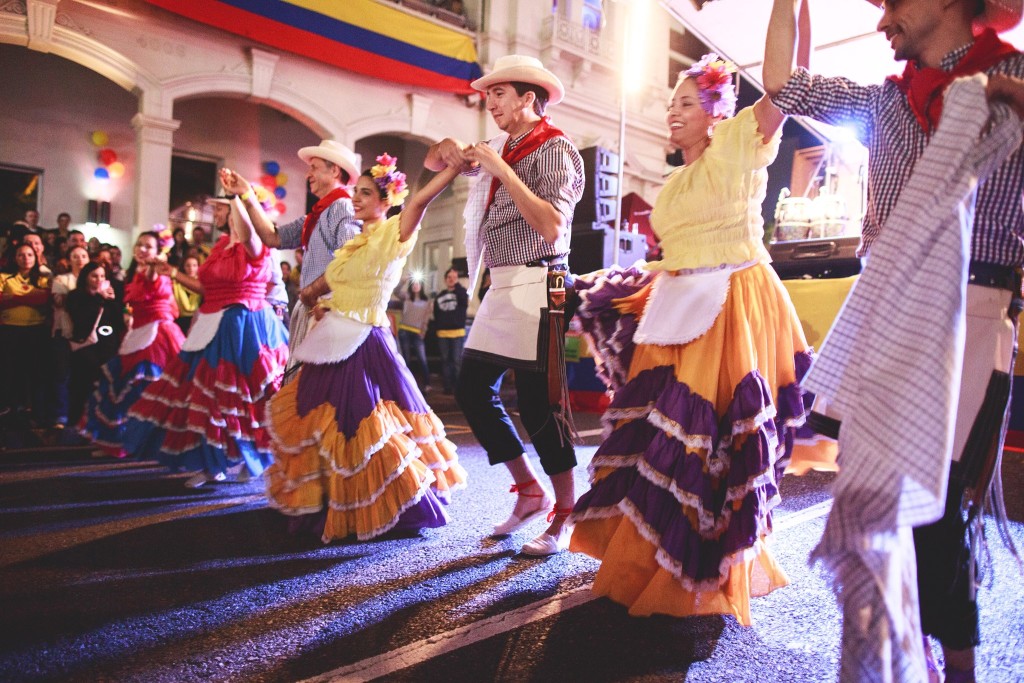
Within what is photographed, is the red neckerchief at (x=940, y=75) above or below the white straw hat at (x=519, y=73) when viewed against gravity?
below

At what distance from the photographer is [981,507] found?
4.75 feet

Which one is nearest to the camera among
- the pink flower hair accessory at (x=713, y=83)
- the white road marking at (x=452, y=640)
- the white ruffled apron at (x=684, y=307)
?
the white road marking at (x=452, y=640)

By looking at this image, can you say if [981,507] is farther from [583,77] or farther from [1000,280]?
[583,77]

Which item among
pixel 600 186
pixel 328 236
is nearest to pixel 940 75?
pixel 328 236

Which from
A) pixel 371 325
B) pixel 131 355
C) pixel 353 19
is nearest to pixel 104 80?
pixel 353 19

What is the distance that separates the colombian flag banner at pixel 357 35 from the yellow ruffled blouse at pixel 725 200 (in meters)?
9.44

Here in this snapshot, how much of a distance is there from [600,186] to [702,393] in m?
6.01

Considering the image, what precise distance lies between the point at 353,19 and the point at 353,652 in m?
11.0

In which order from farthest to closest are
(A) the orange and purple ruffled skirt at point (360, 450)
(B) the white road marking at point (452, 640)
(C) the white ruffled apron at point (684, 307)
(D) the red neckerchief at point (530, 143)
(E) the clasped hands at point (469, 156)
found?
(A) the orange and purple ruffled skirt at point (360, 450), (D) the red neckerchief at point (530, 143), (E) the clasped hands at point (469, 156), (C) the white ruffled apron at point (684, 307), (B) the white road marking at point (452, 640)

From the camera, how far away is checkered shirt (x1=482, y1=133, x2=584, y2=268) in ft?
8.63

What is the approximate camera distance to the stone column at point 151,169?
9.62 metres

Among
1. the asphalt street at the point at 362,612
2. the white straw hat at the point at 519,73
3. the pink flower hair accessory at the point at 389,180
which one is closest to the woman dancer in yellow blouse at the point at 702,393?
the asphalt street at the point at 362,612

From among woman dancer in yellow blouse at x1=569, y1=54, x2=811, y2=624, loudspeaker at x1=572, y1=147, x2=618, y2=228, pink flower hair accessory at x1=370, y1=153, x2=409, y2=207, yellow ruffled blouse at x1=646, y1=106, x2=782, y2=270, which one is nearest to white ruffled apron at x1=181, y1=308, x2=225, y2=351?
pink flower hair accessory at x1=370, y1=153, x2=409, y2=207

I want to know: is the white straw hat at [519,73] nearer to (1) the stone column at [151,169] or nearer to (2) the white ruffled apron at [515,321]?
(2) the white ruffled apron at [515,321]
